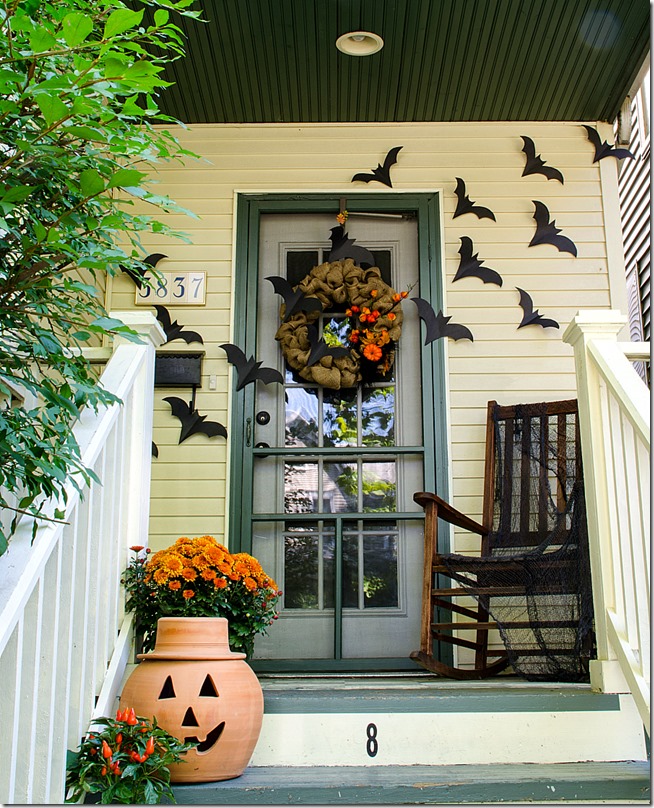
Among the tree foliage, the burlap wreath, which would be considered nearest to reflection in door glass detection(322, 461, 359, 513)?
the burlap wreath

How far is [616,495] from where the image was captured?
244cm

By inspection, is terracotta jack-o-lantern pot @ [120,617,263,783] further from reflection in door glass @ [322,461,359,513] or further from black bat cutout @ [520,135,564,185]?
black bat cutout @ [520,135,564,185]

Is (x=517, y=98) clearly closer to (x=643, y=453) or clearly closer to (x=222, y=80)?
(x=222, y=80)

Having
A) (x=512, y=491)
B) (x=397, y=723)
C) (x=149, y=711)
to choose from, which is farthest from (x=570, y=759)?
(x=512, y=491)

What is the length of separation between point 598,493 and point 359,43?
86.7 inches

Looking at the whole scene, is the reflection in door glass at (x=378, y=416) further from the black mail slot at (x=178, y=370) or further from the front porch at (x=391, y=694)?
the front porch at (x=391, y=694)

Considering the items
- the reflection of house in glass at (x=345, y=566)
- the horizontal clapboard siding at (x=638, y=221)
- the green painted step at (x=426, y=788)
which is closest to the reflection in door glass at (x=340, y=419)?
the reflection of house in glass at (x=345, y=566)

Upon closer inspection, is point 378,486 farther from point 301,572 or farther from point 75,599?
point 75,599

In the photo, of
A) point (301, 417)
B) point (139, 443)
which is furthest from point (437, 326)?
point (139, 443)

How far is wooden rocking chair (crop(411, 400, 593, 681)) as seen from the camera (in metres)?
2.71

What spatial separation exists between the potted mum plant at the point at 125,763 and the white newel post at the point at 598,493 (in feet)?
3.73

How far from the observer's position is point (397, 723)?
227cm

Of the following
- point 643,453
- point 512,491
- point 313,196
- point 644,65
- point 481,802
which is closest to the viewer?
point 481,802

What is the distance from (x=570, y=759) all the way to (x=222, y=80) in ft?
9.95
